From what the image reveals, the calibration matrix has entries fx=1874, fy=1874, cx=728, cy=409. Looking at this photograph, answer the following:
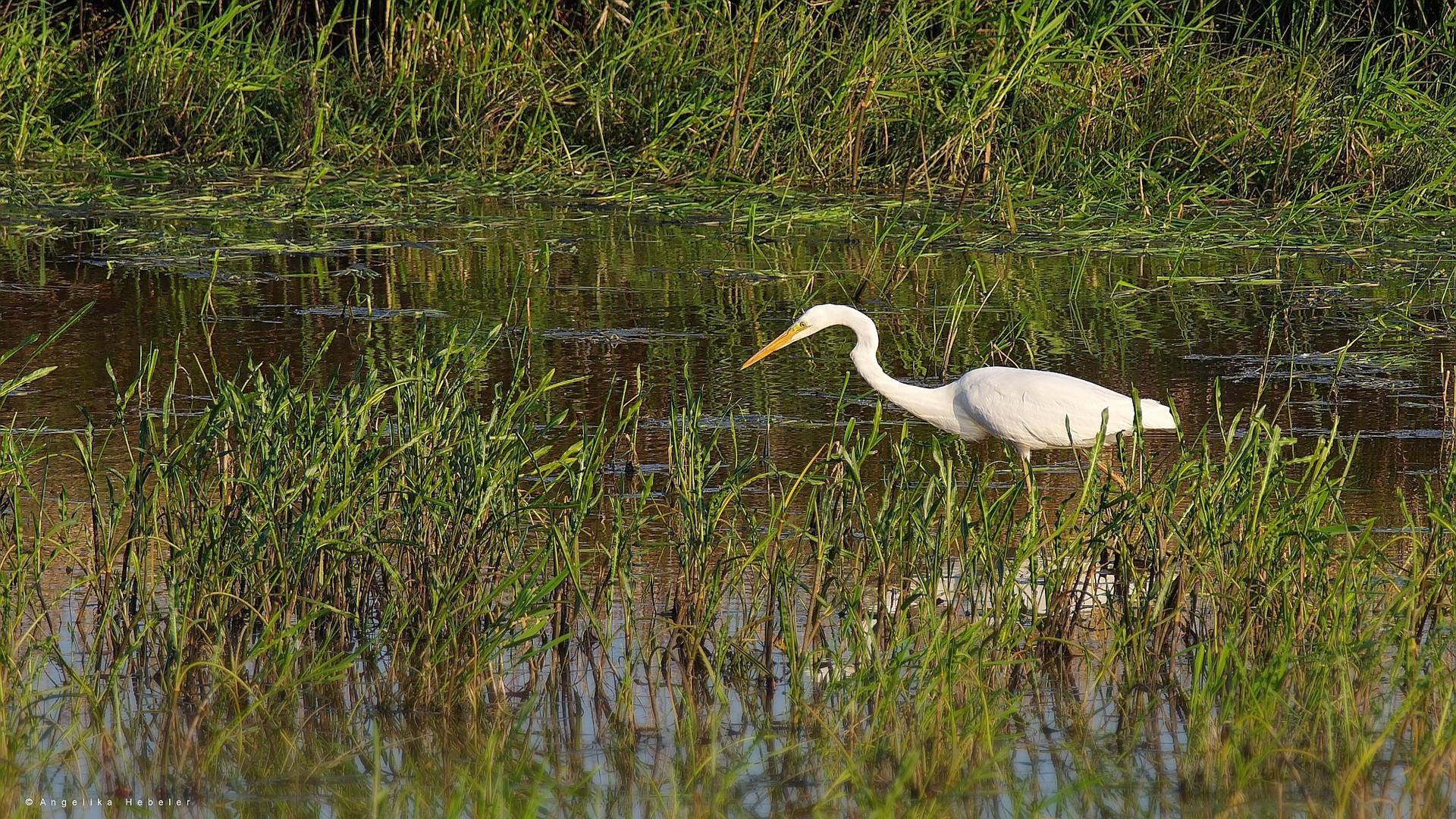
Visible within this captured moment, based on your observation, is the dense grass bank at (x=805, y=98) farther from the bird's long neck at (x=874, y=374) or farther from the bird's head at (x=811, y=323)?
the bird's long neck at (x=874, y=374)

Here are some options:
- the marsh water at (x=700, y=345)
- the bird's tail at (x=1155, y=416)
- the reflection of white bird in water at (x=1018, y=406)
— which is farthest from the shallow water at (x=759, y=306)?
the bird's tail at (x=1155, y=416)

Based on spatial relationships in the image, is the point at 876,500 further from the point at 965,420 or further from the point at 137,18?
the point at 137,18

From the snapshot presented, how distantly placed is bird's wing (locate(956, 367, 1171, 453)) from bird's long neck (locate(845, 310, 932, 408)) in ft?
0.64

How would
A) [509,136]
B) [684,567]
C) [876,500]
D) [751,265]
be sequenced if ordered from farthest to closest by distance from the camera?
[509,136] → [751,265] → [876,500] → [684,567]

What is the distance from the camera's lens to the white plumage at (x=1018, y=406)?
17.8 feet

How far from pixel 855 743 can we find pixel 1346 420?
3.21 metres

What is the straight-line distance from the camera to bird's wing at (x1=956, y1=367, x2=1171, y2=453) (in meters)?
5.42

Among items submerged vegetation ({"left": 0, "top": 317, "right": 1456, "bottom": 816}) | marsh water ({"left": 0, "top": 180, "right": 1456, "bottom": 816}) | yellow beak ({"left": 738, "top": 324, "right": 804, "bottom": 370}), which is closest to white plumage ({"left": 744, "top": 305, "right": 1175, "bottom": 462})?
marsh water ({"left": 0, "top": 180, "right": 1456, "bottom": 816})

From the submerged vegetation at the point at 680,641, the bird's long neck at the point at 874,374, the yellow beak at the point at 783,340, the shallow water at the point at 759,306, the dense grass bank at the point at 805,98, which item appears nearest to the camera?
the submerged vegetation at the point at 680,641

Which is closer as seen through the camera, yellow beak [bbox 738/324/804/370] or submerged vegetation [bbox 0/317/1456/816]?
submerged vegetation [bbox 0/317/1456/816]

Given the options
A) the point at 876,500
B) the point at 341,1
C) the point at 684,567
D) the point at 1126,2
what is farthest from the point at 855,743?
the point at 341,1

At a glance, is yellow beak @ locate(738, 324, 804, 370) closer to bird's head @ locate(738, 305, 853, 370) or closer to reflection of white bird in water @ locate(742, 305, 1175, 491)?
bird's head @ locate(738, 305, 853, 370)

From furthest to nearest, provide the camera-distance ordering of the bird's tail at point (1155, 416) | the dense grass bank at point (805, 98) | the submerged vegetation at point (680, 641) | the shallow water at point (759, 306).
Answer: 1. the dense grass bank at point (805, 98)
2. the shallow water at point (759, 306)
3. the bird's tail at point (1155, 416)
4. the submerged vegetation at point (680, 641)

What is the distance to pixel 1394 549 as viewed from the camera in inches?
185
